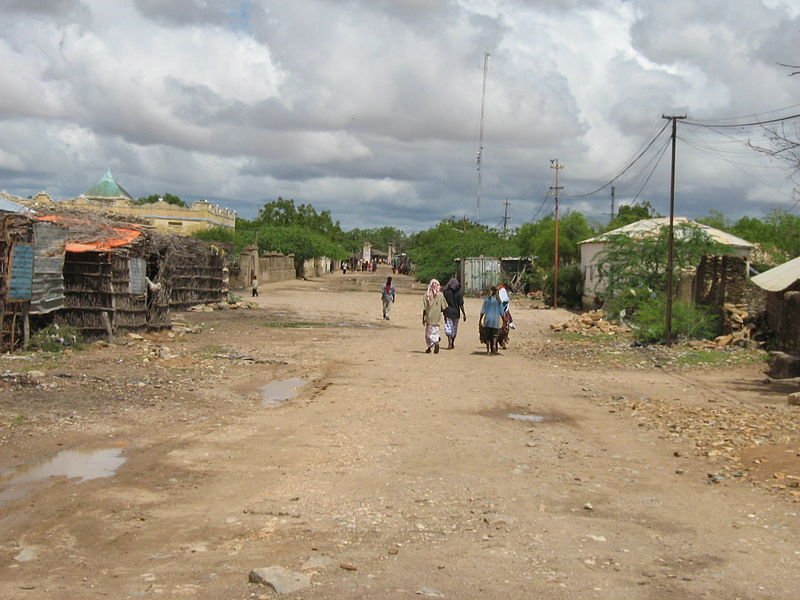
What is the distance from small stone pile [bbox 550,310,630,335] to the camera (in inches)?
1052

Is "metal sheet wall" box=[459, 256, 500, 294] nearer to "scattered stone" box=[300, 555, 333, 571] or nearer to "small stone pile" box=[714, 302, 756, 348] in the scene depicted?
"small stone pile" box=[714, 302, 756, 348]

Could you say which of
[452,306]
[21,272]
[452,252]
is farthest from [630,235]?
[452,252]

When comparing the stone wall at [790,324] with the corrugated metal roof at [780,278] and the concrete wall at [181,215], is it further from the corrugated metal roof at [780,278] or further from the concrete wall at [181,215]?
the concrete wall at [181,215]

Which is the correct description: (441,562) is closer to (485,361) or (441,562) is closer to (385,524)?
(385,524)

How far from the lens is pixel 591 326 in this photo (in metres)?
27.8

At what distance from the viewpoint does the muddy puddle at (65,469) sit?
741cm

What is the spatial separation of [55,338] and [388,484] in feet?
35.7

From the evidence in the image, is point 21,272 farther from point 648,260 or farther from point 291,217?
point 291,217

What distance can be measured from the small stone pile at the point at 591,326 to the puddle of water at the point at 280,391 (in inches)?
540

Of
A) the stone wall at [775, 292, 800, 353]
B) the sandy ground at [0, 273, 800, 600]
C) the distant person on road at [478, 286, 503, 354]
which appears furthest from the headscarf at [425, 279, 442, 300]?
the stone wall at [775, 292, 800, 353]

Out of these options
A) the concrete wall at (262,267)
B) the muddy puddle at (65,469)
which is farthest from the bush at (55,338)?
the concrete wall at (262,267)

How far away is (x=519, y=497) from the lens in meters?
7.29

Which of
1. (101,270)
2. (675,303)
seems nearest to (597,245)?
(675,303)

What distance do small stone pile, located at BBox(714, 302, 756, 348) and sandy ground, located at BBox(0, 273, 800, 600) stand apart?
5.59 m
